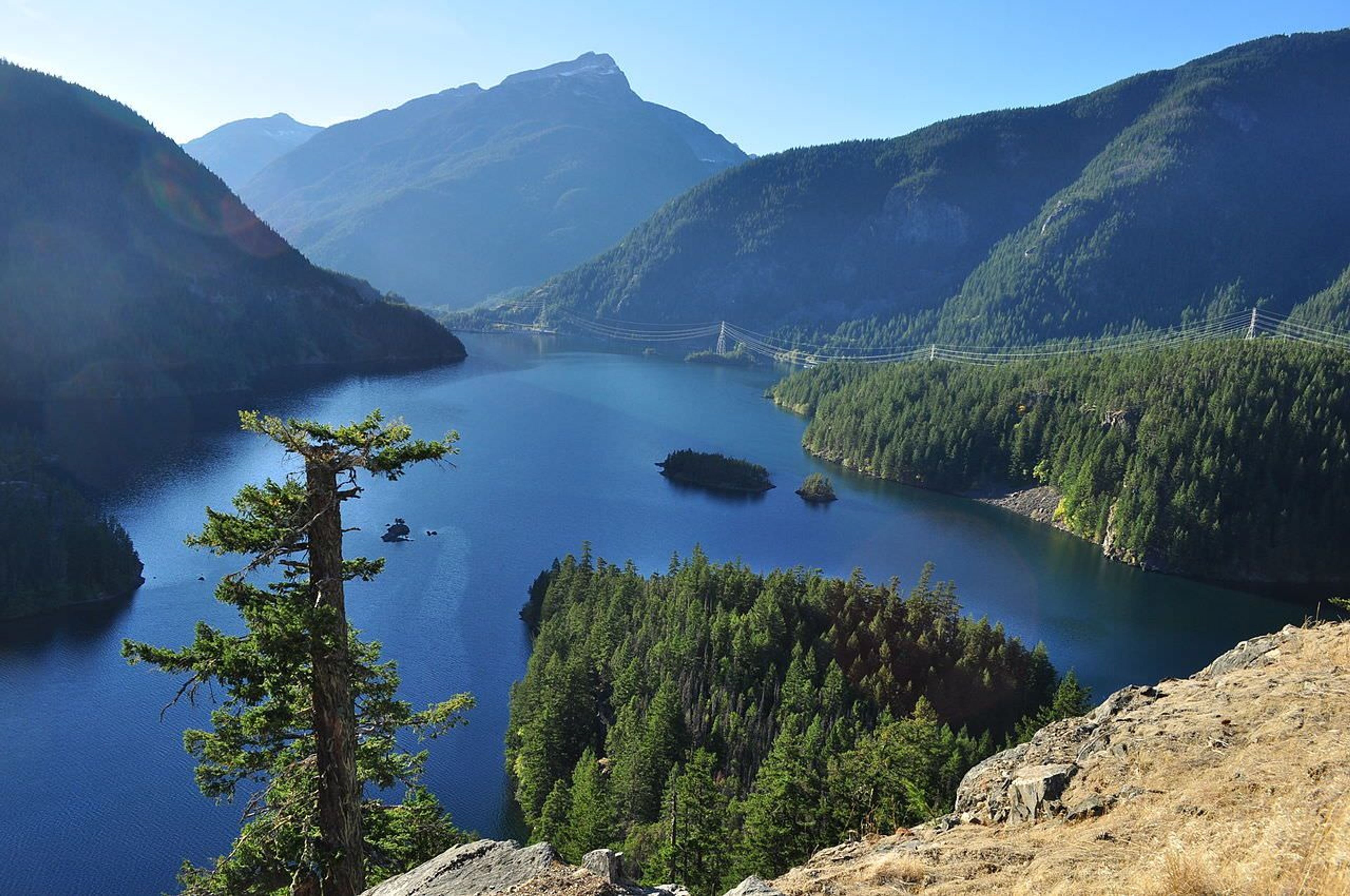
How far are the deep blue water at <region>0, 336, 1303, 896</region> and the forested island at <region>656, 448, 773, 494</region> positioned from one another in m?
3.20

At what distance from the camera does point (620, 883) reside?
44.4ft

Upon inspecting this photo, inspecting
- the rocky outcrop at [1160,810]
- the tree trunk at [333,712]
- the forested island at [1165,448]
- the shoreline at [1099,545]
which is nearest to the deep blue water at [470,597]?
the shoreline at [1099,545]

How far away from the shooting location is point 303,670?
49.3ft

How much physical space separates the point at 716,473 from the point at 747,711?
76130 mm

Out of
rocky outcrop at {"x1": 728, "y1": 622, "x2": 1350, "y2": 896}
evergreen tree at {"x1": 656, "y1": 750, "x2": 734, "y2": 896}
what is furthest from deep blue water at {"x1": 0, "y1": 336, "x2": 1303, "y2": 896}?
rocky outcrop at {"x1": 728, "y1": 622, "x2": 1350, "y2": 896}

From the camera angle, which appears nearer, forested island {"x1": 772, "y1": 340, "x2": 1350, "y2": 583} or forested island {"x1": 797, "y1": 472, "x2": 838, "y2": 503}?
forested island {"x1": 772, "y1": 340, "x2": 1350, "y2": 583}

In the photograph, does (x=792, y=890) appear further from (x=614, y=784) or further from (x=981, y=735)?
(x=981, y=735)

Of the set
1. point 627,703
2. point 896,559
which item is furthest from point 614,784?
point 896,559

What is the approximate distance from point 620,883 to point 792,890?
108 inches

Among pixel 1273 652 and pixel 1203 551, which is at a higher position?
pixel 1273 652

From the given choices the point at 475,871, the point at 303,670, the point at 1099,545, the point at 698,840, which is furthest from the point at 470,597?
the point at 1099,545

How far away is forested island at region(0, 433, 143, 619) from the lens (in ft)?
243

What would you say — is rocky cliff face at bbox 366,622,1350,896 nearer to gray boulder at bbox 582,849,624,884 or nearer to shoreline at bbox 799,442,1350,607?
gray boulder at bbox 582,849,624,884

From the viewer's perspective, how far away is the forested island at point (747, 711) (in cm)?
3181
